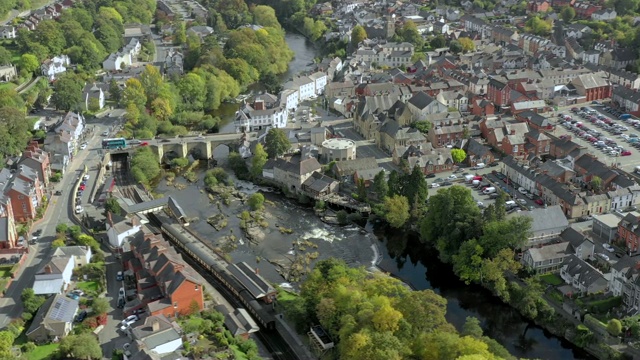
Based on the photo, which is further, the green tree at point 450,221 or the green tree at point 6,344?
the green tree at point 450,221

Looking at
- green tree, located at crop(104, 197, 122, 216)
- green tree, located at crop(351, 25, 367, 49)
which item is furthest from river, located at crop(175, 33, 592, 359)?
green tree, located at crop(351, 25, 367, 49)

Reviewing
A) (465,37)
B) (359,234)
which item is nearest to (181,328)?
(359,234)

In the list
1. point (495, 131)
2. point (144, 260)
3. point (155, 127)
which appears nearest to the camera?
point (144, 260)

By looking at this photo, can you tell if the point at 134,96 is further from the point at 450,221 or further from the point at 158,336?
the point at 158,336

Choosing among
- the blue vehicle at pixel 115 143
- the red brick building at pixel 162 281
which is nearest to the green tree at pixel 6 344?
the red brick building at pixel 162 281

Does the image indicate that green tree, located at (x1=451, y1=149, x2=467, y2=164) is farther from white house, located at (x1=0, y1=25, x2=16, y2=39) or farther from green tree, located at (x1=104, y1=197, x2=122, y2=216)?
white house, located at (x1=0, y1=25, x2=16, y2=39)

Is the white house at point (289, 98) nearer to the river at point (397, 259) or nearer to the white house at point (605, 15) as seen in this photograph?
the river at point (397, 259)

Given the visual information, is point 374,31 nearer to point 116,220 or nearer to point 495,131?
A: point 495,131
